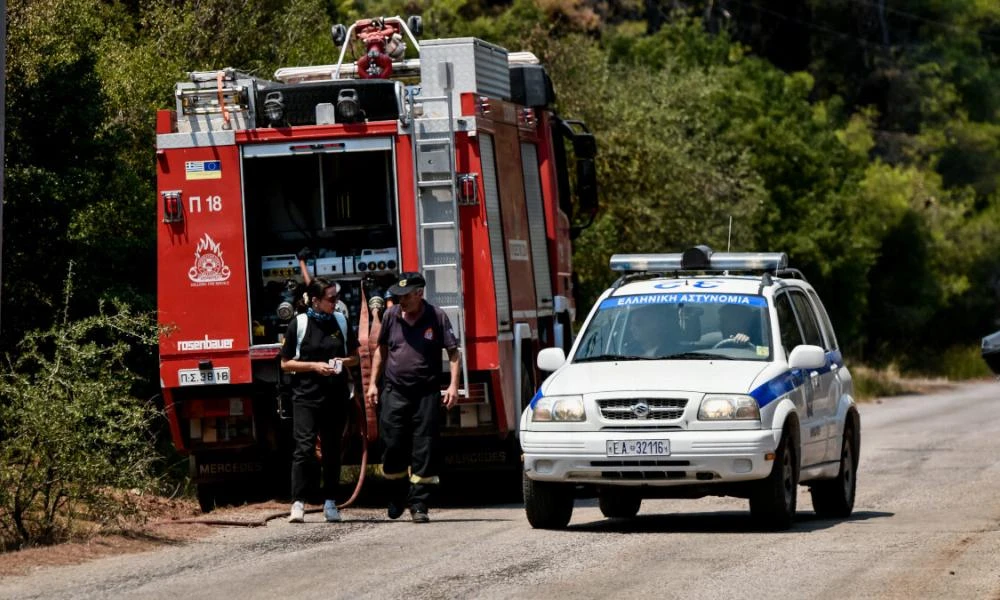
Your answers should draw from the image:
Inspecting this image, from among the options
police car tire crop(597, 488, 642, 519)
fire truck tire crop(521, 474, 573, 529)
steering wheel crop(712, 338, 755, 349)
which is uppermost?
steering wheel crop(712, 338, 755, 349)

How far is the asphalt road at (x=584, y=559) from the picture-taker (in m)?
10.2

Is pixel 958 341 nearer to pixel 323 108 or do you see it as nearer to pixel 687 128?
pixel 687 128

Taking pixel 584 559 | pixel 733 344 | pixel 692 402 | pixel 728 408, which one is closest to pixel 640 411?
pixel 692 402

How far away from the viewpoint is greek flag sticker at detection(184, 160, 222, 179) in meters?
15.0

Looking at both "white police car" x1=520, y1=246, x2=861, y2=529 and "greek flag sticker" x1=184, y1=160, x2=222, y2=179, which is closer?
"white police car" x1=520, y1=246, x2=861, y2=529

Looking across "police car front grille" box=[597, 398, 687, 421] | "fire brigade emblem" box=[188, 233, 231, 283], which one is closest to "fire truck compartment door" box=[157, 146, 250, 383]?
"fire brigade emblem" box=[188, 233, 231, 283]

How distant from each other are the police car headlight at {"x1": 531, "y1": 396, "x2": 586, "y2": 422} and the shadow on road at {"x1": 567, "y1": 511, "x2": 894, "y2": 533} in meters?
1.00

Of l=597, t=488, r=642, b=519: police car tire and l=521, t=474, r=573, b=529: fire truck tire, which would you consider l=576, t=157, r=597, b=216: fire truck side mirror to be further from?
l=521, t=474, r=573, b=529: fire truck tire

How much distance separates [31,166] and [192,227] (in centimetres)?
366

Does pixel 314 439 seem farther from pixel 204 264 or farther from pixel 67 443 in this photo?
pixel 67 443

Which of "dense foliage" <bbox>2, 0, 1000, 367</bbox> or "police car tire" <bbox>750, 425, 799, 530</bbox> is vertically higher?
"dense foliage" <bbox>2, 0, 1000, 367</bbox>

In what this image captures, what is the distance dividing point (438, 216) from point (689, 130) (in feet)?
86.2

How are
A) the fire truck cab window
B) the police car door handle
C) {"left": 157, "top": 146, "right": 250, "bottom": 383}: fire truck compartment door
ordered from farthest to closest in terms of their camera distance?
the fire truck cab window → {"left": 157, "top": 146, "right": 250, "bottom": 383}: fire truck compartment door → the police car door handle

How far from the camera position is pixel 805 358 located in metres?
13.2
